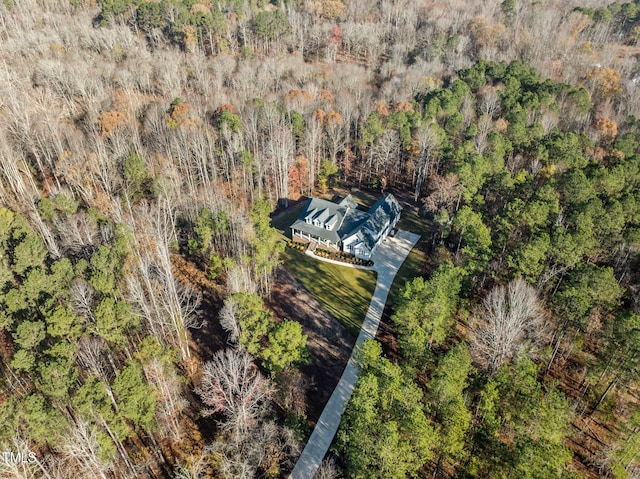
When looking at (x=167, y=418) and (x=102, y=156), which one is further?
(x=102, y=156)

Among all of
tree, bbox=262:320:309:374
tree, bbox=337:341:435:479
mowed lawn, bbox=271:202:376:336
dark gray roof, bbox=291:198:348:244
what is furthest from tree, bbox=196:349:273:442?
dark gray roof, bbox=291:198:348:244

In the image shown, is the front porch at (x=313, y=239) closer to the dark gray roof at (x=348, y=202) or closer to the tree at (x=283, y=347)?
the dark gray roof at (x=348, y=202)

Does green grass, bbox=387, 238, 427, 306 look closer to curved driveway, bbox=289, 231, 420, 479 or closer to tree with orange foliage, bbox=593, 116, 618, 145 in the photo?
curved driveway, bbox=289, 231, 420, 479

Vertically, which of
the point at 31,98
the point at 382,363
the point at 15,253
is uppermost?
the point at 31,98

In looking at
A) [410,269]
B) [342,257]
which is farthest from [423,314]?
[342,257]

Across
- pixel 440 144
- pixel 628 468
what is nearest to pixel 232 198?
Answer: pixel 440 144

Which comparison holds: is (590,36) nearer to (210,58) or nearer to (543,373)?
(210,58)
